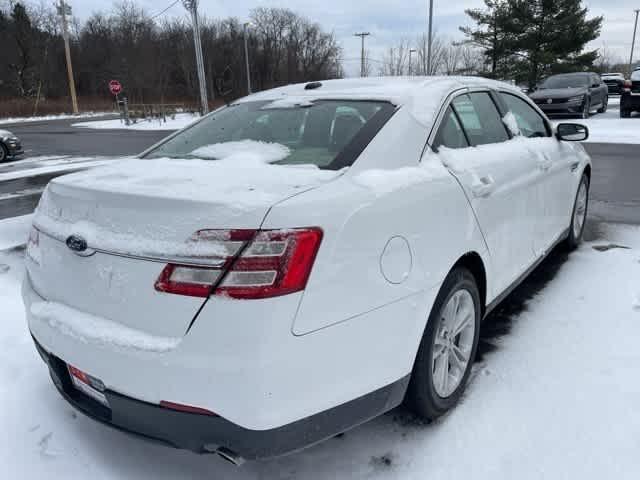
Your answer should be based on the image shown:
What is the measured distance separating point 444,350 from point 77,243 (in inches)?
62.4

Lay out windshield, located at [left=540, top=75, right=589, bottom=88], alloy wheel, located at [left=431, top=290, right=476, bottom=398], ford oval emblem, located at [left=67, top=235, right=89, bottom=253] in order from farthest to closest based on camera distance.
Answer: windshield, located at [left=540, top=75, right=589, bottom=88] → alloy wheel, located at [left=431, top=290, right=476, bottom=398] → ford oval emblem, located at [left=67, top=235, right=89, bottom=253]

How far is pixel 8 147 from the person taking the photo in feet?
42.2

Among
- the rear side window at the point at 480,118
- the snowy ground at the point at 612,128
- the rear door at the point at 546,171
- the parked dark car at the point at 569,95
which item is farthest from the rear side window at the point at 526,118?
the parked dark car at the point at 569,95

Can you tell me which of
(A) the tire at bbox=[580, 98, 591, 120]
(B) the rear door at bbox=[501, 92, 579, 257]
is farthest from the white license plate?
(A) the tire at bbox=[580, 98, 591, 120]

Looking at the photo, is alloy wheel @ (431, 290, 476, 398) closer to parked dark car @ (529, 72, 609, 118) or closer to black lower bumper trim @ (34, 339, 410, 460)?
black lower bumper trim @ (34, 339, 410, 460)

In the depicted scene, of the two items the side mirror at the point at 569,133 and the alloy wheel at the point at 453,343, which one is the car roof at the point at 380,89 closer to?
the alloy wheel at the point at 453,343

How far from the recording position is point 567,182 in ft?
13.2

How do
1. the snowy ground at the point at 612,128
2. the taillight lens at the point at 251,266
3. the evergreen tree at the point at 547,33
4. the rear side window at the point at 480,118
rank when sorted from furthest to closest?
the evergreen tree at the point at 547,33 < the snowy ground at the point at 612,128 < the rear side window at the point at 480,118 < the taillight lens at the point at 251,266

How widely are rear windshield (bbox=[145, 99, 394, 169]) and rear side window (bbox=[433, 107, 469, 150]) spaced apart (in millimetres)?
278

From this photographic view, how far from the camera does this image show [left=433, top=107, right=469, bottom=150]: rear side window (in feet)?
7.96

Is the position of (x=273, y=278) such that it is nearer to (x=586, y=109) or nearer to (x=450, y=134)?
(x=450, y=134)

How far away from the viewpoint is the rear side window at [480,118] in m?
2.74

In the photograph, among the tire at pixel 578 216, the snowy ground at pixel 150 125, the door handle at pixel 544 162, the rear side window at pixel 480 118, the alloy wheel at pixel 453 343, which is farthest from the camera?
the snowy ground at pixel 150 125

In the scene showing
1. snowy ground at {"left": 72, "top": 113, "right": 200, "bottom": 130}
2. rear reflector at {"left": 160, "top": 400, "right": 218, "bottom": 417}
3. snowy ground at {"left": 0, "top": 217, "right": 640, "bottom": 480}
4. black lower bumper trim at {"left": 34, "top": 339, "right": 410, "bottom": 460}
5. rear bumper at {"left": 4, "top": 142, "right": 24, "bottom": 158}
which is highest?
rear reflector at {"left": 160, "top": 400, "right": 218, "bottom": 417}
